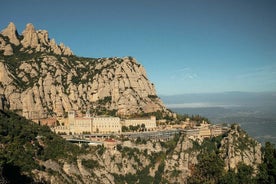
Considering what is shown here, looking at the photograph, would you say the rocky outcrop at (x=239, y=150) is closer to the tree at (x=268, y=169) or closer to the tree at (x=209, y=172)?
the tree at (x=268, y=169)

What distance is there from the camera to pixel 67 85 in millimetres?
172125

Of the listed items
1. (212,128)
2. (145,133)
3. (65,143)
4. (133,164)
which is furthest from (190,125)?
(65,143)

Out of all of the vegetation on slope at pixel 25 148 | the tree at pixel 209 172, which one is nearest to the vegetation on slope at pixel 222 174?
the tree at pixel 209 172

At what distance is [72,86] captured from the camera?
6718 inches

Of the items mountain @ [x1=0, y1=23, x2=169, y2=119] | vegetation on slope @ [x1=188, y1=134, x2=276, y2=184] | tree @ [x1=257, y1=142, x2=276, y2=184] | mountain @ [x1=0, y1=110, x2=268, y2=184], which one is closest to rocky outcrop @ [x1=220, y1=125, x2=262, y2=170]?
mountain @ [x1=0, y1=110, x2=268, y2=184]

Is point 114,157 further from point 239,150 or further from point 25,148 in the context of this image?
point 239,150

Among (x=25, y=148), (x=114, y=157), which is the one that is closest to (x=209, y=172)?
(x=25, y=148)

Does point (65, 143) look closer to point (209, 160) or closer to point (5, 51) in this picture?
point (209, 160)

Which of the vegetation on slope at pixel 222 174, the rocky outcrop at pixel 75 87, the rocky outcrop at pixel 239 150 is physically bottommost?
the rocky outcrop at pixel 239 150

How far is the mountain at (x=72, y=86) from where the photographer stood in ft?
511

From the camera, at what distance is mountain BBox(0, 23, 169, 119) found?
15588 centimetres

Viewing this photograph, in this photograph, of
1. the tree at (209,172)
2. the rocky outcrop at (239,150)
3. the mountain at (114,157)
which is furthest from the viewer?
the rocky outcrop at (239,150)

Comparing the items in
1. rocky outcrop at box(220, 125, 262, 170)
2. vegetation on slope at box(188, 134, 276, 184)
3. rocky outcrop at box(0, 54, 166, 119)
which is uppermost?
rocky outcrop at box(0, 54, 166, 119)

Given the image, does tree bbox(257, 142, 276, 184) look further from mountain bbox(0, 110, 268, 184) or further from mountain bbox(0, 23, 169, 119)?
mountain bbox(0, 23, 169, 119)
